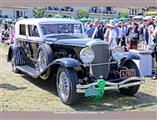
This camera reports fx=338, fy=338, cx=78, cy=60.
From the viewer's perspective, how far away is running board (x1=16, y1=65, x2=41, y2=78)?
7.44 meters

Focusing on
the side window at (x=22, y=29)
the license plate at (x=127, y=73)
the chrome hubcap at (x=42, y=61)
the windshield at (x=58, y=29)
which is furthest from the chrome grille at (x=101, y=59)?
the side window at (x=22, y=29)

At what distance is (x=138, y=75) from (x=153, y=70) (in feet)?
8.19

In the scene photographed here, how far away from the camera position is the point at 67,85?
5988 millimetres

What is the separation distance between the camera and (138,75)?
21.9 feet

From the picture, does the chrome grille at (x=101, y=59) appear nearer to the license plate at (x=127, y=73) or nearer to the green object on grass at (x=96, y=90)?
the license plate at (x=127, y=73)

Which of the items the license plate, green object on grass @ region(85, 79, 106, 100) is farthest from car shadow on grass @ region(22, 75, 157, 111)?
the license plate

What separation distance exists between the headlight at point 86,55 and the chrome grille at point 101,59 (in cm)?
12

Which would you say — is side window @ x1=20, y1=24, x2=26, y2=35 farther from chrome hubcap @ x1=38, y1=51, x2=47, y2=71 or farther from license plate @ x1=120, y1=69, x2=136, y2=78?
license plate @ x1=120, y1=69, x2=136, y2=78

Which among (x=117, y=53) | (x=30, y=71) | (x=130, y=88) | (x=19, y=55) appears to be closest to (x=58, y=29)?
(x=30, y=71)

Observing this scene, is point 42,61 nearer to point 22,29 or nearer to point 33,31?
point 33,31

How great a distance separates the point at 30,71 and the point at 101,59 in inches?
83.5

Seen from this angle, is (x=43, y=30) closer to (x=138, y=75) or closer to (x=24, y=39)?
(x=24, y=39)

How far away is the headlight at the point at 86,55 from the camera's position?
6199 millimetres

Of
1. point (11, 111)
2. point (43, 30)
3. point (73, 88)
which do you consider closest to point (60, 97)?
point (73, 88)
